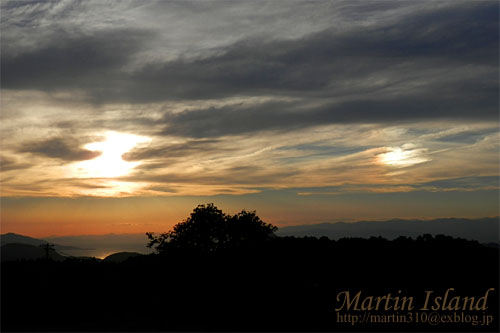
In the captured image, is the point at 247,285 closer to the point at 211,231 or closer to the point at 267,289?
the point at 267,289

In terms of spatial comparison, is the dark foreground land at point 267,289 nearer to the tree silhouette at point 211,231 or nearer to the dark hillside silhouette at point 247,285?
the dark hillside silhouette at point 247,285

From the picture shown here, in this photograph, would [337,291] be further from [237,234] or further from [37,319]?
[237,234]

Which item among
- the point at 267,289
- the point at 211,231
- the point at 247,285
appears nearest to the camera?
the point at 267,289

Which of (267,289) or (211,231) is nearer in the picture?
(267,289)

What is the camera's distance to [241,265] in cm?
4478

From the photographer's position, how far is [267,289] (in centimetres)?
3969

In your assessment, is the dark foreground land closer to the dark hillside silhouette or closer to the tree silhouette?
the dark hillside silhouette

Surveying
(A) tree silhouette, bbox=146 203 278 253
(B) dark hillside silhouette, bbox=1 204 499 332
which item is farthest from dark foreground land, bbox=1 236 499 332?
(A) tree silhouette, bbox=146 203 278 253

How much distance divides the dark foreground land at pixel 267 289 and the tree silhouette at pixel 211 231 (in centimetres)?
2715

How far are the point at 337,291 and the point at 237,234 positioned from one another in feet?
134

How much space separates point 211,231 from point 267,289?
124 ft

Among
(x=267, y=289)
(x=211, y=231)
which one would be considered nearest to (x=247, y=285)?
(x=267, y=289)

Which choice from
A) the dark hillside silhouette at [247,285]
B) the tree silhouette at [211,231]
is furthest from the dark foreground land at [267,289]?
the tree silhouette at [211,231]

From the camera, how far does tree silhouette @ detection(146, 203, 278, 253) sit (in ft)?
248
